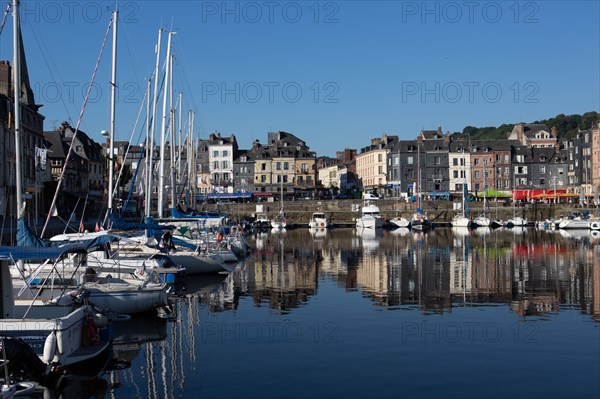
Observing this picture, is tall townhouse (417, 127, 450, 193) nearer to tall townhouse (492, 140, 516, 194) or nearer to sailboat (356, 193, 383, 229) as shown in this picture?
tall townhouse (492, 140, 516, 194)

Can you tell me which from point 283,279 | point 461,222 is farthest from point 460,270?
point 461,222

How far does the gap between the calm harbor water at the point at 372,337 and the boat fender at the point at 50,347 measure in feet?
3.65

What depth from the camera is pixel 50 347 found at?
18.0 meters

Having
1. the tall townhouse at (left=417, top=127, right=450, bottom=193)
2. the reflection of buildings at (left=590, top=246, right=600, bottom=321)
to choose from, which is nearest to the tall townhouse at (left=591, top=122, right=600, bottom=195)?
the tall townhouse at (left=417, top=127, right=450, bottom=193)

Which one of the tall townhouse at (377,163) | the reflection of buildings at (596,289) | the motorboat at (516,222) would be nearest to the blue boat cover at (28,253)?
the reflection of buildings at (596,289)

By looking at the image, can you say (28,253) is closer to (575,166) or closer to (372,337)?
(372,337)

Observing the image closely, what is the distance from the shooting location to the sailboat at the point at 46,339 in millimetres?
17688

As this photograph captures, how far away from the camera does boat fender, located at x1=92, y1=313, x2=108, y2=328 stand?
20.9 metres

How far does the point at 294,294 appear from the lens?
35.2 m

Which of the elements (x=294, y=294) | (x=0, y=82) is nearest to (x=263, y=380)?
(x=294, y=294)

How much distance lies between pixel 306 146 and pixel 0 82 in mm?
79277

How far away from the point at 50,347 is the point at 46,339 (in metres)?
0.28

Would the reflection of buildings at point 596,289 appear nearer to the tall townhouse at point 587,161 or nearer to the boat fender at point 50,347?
the boat fender at point 50,347

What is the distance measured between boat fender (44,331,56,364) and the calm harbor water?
1.11 meters
